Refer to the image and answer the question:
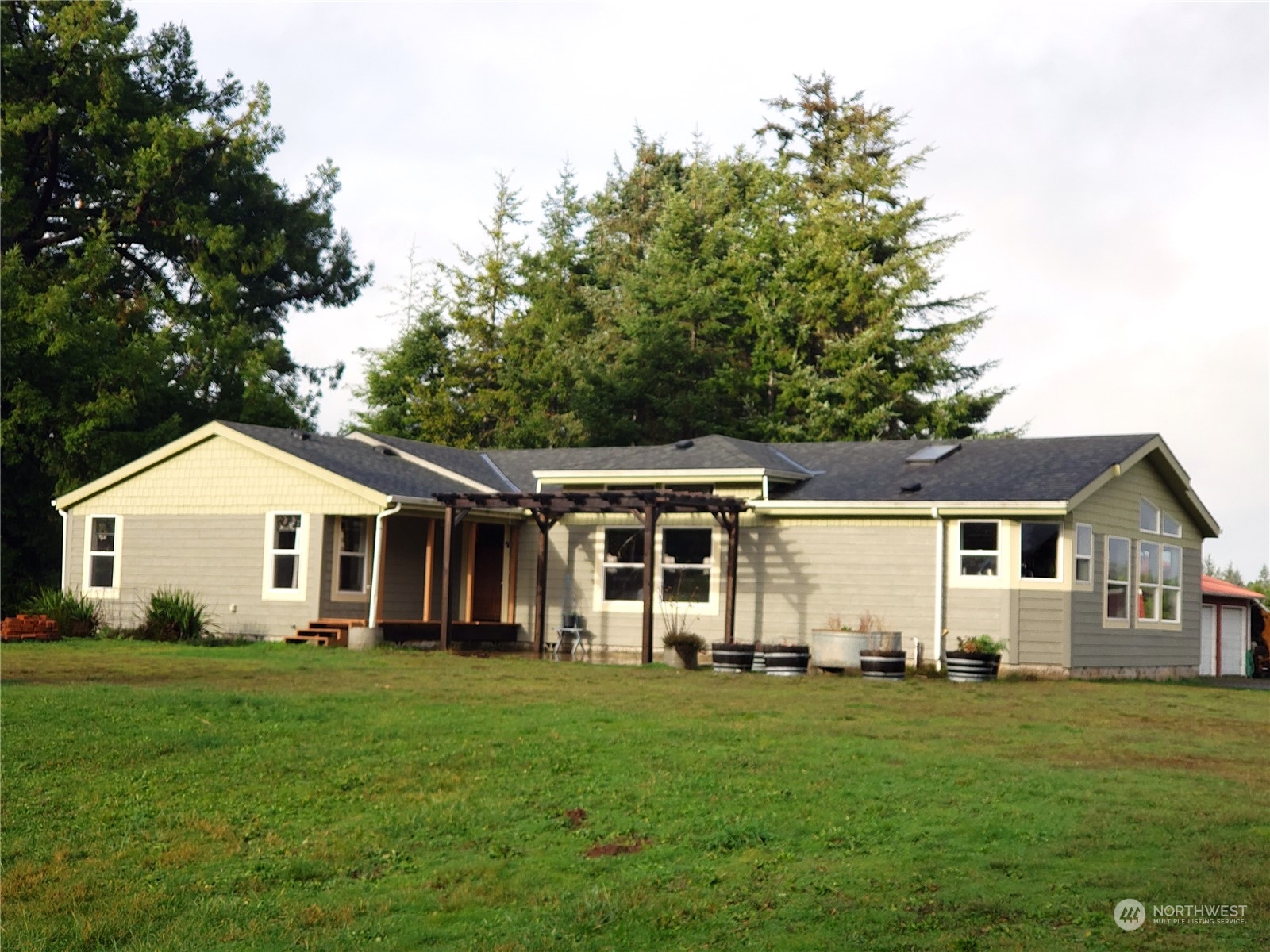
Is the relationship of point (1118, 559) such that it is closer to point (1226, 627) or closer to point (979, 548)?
point (979, 548)

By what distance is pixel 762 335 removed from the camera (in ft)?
147

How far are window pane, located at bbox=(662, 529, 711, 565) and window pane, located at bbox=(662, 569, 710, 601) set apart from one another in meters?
0.17

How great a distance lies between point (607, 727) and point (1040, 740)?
4.03 m

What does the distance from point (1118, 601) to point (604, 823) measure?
17208 mm

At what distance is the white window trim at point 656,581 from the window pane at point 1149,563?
724 centimetres

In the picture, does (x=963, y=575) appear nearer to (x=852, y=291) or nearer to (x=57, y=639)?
(x=57, y=639)

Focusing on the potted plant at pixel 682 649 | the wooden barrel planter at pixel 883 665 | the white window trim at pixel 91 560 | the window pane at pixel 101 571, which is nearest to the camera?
the wooden barrel planter at pixel 883 665

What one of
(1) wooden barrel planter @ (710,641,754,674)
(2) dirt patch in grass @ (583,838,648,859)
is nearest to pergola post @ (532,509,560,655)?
(1) wooden barrel planter @ (710,641,754,674)

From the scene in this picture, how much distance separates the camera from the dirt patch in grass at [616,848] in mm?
9133

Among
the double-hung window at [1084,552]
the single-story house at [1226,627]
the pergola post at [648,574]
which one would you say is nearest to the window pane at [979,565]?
the double-hung window at [1084,552]

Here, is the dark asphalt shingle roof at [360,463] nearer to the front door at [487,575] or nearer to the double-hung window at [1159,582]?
A: the front door at [487,575]

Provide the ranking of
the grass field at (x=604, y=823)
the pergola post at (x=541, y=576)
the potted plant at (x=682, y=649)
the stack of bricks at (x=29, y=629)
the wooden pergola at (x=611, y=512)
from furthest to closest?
the stack of bricks at (x=29, y=629), the pergola post at (x=541, y=576), the wooden pergola at (x=611, y=512), the potted plant at (x=682, y=649), the grass field at (x=604, y=823)

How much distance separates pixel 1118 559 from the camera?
82.1 ft
